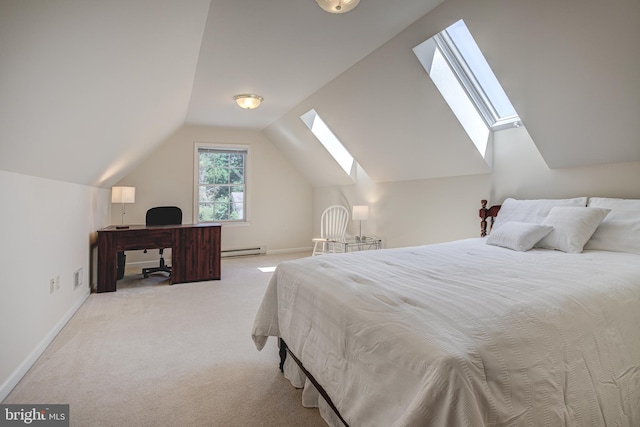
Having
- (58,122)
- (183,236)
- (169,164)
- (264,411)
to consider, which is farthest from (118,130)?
(169,164)

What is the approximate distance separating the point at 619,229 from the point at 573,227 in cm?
26

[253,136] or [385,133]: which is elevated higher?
[253,136]

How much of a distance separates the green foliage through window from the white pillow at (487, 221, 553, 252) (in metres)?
4.79

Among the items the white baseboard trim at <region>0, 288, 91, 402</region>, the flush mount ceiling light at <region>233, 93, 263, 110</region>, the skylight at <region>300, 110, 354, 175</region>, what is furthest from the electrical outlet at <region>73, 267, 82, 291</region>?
the skylight at <region>300, 110, 354, 175</region>

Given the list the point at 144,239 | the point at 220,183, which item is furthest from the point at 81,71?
the point at 220,183

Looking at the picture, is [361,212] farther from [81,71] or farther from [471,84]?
[81,71]

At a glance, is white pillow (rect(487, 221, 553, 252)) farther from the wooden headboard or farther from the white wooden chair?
the white wooden chair

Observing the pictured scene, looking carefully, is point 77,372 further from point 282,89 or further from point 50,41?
point 282,89

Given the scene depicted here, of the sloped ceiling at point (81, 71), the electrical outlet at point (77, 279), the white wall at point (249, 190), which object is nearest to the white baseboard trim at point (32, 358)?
the electrical outlet at point (77, 279)

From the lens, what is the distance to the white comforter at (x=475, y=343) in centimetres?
92

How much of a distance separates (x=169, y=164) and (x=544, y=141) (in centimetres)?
536

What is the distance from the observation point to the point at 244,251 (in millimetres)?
6367

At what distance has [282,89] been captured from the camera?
404 cm

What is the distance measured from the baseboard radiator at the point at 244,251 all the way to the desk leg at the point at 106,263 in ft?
7.68
